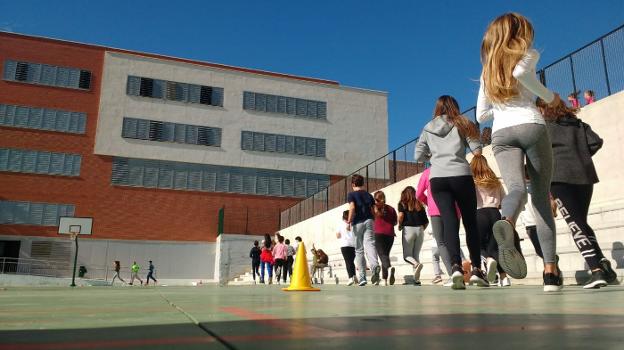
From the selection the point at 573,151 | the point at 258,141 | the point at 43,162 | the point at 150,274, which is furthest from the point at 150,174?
the point at 573,151

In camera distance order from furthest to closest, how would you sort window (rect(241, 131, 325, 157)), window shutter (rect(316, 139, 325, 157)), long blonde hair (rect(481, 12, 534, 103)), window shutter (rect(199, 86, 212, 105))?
window shutter (rect(316, 139, 325, 157)) → window (rect(241, 131, 325, 157)) → window shutter (rect(199, 86, 212, 105)) → long blonde hair (rect(481, 12, 534, 103))

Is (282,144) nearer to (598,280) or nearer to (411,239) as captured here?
(411,239)

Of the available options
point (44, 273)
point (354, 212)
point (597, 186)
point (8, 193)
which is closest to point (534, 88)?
point (354, 212)

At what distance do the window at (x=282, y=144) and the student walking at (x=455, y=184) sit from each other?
102 feet

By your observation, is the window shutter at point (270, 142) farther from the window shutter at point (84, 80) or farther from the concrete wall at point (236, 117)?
the window shutter at point (84, 80)

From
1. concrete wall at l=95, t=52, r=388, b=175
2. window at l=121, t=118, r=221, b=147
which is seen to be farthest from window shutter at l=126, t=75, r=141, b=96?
window at l=121, t=118, r=221, b=147

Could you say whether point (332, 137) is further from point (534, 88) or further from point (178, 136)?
point (534, 88)

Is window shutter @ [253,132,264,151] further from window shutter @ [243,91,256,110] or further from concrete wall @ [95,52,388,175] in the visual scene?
window shutter @ [243,91,256,110]

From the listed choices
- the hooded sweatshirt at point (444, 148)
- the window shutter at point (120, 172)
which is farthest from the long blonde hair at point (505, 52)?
the window shutter at point (120, 172)

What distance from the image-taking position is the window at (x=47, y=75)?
3188cm

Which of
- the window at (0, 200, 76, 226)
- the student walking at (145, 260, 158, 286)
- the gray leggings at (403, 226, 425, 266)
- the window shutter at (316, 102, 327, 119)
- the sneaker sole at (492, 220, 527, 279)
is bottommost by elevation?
the student walking at (145, 260, 158, 286)

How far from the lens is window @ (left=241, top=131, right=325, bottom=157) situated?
35.9m

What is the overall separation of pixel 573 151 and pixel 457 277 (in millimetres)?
1652

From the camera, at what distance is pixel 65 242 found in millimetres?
30250
